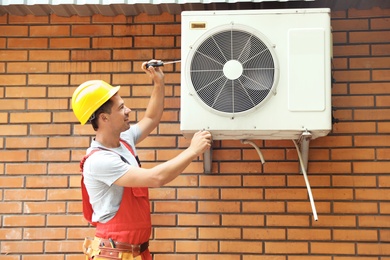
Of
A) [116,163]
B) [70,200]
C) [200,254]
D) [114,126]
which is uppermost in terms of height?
[114,126]

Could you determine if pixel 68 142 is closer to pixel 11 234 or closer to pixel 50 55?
pixel 50 55

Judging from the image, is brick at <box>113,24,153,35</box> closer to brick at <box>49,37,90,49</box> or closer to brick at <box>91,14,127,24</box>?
brick at <box>91,14,127,24</box>

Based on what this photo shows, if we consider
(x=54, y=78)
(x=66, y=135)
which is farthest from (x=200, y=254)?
→ (x=54, y=78)

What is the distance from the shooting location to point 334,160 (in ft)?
12.7

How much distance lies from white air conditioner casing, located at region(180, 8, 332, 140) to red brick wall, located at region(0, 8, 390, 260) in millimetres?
742

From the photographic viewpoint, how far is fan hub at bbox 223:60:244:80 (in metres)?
3.19

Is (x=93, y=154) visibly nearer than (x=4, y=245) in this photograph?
Yes

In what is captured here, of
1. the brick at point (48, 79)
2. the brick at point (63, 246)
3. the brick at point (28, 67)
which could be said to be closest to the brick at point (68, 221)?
the brick at point (63, 246)

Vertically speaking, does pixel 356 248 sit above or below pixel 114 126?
below

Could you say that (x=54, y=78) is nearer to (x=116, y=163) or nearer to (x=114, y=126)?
(x=114, y=126)

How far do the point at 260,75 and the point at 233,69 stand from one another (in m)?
0.16

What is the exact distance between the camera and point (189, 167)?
396 centimetres

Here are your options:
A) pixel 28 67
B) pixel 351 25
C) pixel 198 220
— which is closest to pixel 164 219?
pixel 198 220

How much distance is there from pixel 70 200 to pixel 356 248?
1.99 metres
